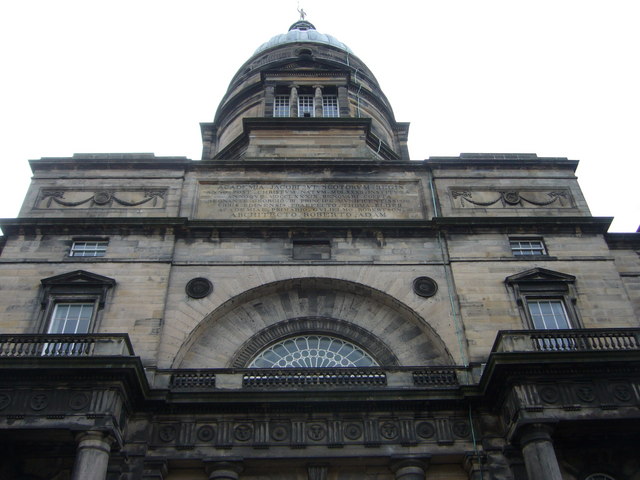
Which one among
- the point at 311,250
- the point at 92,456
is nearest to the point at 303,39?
the point at 311,250

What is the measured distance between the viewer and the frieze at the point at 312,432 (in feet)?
55.9

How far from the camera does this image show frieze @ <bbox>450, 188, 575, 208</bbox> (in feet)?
75.8

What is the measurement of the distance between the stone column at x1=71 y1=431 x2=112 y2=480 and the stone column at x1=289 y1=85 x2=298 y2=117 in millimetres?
18970

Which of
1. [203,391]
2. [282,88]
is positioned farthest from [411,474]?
[282,88]

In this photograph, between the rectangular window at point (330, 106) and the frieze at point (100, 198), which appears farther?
the rectangular window at point (330, 106)

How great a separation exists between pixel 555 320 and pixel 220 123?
70.2ft

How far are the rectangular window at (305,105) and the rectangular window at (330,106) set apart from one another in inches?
25.3

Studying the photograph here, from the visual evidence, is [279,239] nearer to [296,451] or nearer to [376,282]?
[376,282]

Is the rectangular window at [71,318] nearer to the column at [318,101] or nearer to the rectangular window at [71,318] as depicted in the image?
the rectangular window at [71,318]

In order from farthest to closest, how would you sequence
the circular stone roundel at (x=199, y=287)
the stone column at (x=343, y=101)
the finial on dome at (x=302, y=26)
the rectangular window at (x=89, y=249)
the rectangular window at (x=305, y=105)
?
the finial on dome at (x=302, y=26), the rectangular window at (x=305, y=105), the stone column at (x=343, y=101), the rectangular window at (x=89, y=249), the circular stone roundel at (x=199, y=287)

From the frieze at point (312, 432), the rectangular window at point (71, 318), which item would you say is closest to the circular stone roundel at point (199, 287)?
the rectangular window at point (71, 318)

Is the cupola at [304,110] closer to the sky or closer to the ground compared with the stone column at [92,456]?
closer to the sky

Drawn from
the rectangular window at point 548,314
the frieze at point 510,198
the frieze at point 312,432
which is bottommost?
the frieze at point 312,432

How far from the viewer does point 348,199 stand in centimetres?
2331
